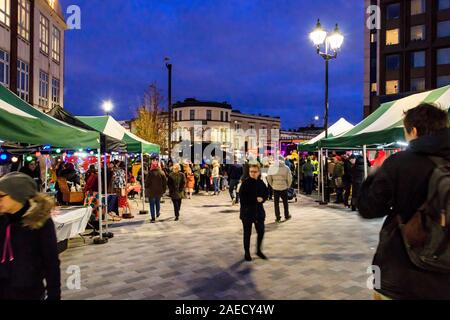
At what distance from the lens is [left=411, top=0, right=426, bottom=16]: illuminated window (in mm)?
47534

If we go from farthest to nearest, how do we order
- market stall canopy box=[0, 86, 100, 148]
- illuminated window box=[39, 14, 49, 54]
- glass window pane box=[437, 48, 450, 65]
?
glass window pane box=[437, 48, 450, 65] → illuminated window box=[39, 14, 49, 54] → market stall canopy box=[0, 86, 100, 148]

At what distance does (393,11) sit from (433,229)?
55174mm

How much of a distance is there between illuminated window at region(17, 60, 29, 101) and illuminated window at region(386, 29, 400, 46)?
4270cm

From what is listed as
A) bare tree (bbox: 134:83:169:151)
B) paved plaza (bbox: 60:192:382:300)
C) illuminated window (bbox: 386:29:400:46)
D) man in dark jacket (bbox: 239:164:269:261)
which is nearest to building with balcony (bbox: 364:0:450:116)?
illuminated window (bbox: 386:29:400:46)

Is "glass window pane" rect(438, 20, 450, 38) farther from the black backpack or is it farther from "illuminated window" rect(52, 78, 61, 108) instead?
the black backpack

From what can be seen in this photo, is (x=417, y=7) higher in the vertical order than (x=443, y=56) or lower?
higher

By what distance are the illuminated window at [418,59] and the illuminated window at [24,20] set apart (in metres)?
42.7

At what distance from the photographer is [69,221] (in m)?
7.73

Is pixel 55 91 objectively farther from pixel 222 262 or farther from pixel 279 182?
pixel 222 262

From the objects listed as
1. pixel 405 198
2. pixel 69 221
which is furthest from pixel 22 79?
pixel 405 198

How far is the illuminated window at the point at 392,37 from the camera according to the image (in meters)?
49.4

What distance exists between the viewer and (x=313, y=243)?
8.47m
